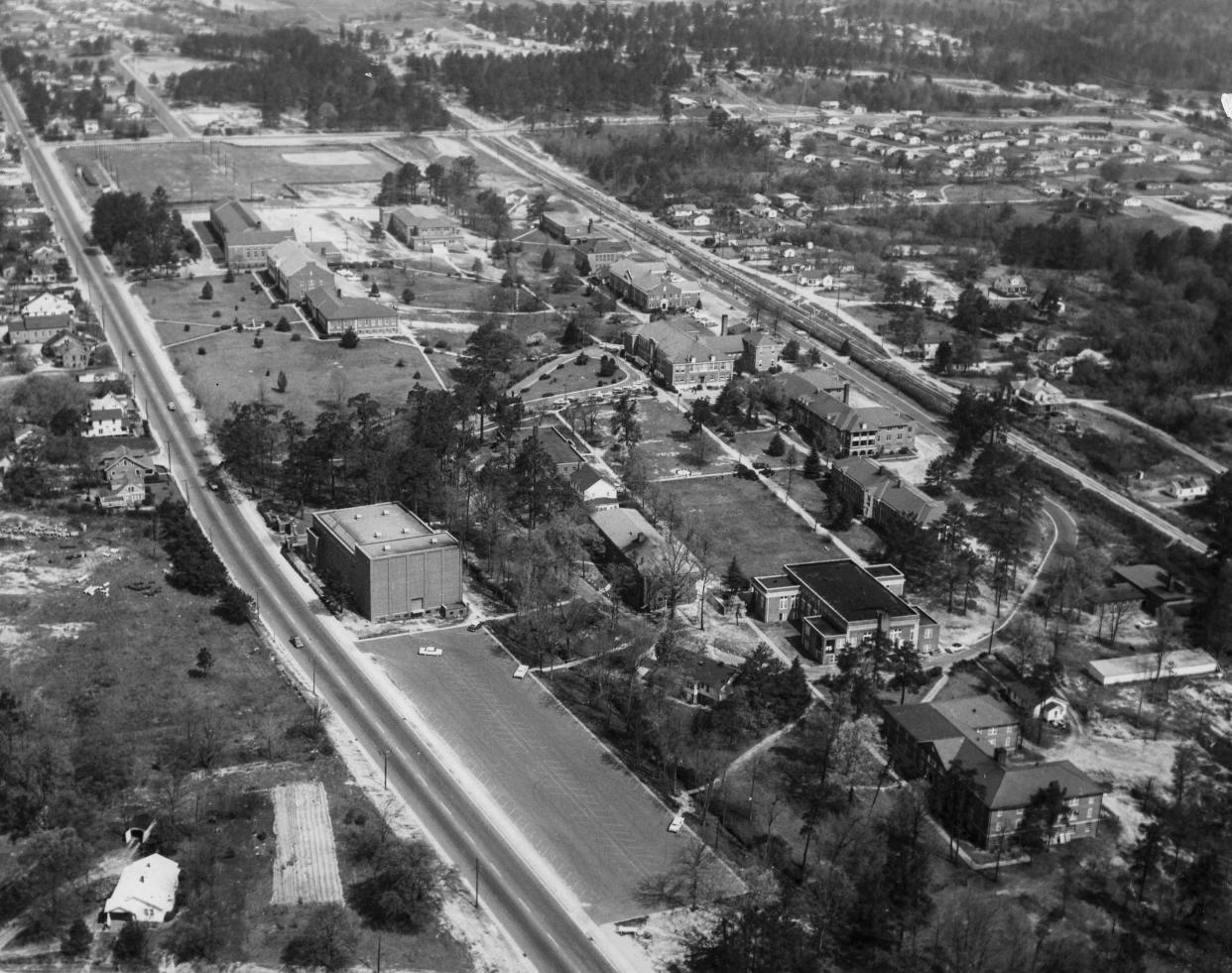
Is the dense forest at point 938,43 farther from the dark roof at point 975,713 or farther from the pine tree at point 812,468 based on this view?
the dark roof at point 975,713

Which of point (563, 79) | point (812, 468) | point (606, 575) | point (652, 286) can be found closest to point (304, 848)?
point (606, 575)

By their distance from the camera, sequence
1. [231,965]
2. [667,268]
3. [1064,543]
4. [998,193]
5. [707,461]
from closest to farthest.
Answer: [231,965], [1064,543], [707,461], [667,268], [998,193]

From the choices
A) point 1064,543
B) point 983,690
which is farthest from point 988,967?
→ point 1064,543

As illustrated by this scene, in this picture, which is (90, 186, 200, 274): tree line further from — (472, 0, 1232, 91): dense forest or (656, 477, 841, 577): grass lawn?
(472, 0, 1232, 91): dense forest

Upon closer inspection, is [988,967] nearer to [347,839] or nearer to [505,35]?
[347,839]

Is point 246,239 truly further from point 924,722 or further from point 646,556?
point 924,722

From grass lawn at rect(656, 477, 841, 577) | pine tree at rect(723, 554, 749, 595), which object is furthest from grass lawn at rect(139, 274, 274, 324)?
pine tree at rect(723, 554, 749, 595)
